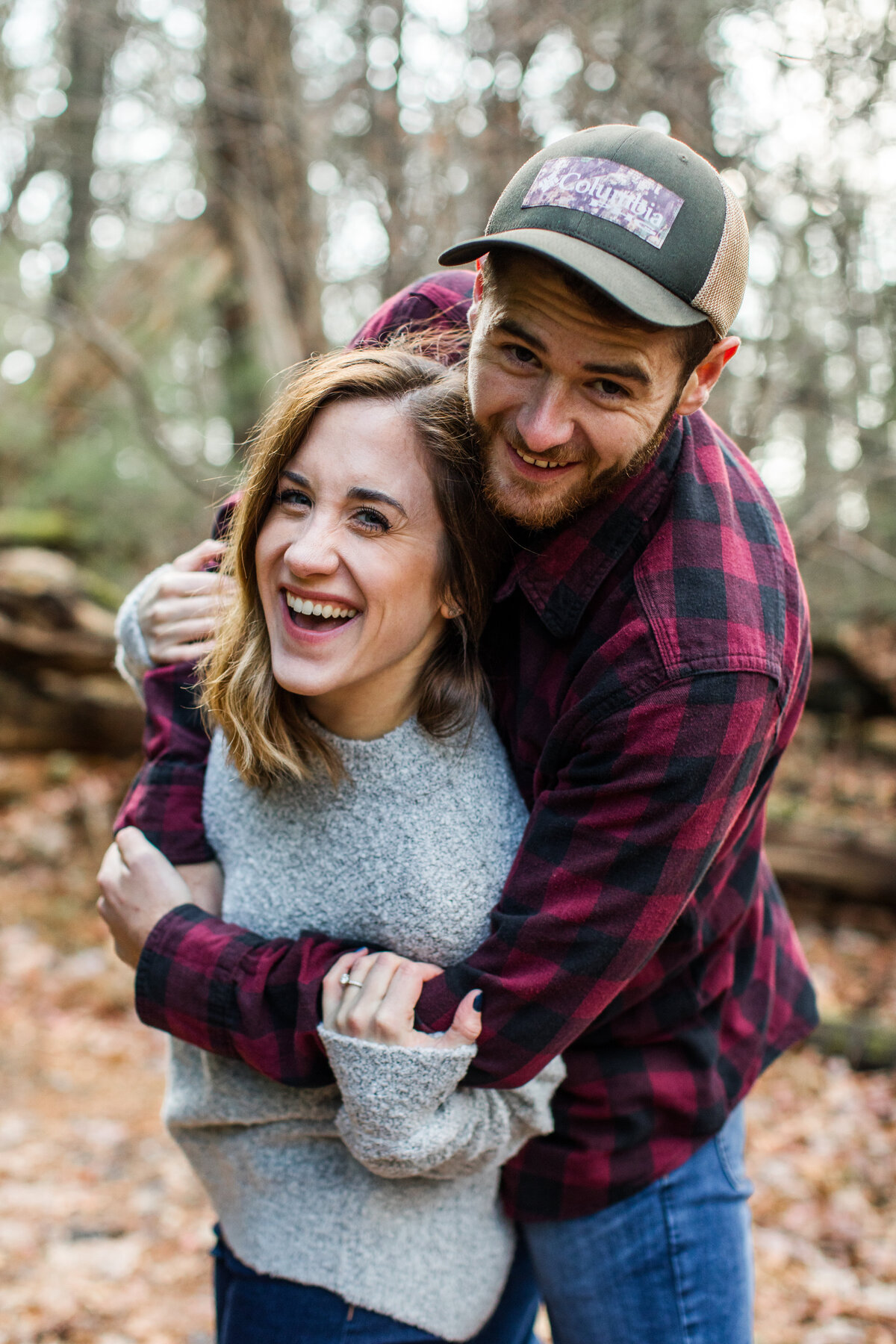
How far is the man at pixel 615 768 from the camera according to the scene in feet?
4.93

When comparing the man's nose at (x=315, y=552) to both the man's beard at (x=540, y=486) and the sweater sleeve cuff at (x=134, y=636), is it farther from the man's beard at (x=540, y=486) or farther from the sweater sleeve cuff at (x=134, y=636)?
the sweater sleeve cuff at (x=134, y=636)

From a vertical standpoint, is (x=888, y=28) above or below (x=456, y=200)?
above

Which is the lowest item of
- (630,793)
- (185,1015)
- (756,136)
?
(185,1015)

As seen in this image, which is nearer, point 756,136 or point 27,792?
point 756,136

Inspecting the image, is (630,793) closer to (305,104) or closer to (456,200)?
(456,200)

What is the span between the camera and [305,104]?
5.02m

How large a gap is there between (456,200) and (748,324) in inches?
59.1

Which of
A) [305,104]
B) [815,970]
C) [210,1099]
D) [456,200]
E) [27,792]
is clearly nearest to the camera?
[210,1099]

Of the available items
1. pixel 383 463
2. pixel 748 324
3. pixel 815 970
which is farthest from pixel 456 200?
pixel 815 970

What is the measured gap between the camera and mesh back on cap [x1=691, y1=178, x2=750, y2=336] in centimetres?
153

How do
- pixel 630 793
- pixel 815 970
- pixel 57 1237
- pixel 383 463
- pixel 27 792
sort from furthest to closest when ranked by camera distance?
pixel 27 792 → pixel 815 970 → pixel 57 1237 → pixel 383 463 → pixel 630 793

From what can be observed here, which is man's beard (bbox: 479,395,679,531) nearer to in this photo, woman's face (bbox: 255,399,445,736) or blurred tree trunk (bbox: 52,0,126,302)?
woman's face (bbox: 255,399,445,736)

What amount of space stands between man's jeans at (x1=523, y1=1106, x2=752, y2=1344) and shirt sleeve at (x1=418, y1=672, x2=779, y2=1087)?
52cm

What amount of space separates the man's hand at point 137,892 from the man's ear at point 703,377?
1240mm
